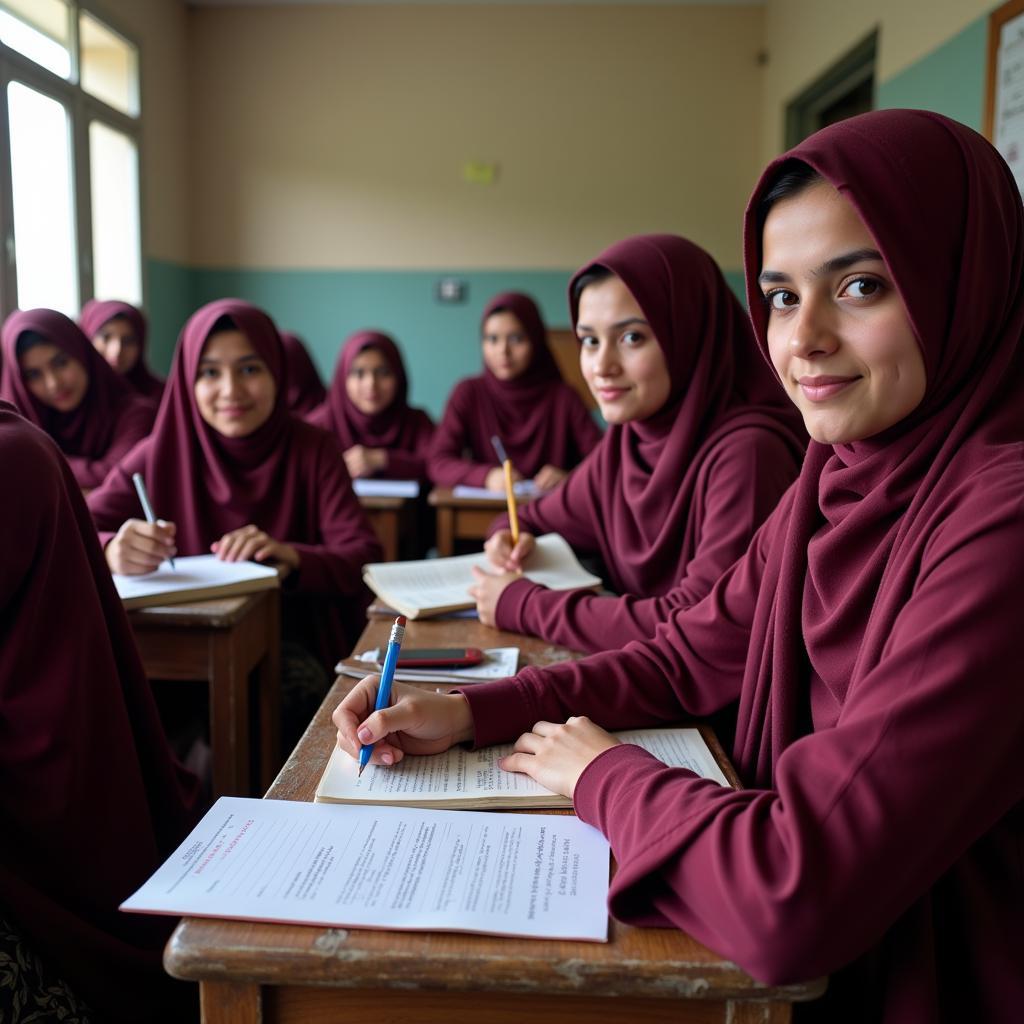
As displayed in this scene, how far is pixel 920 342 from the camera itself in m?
0.77

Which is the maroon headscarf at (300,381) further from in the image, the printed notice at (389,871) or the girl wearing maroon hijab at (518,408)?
the printed notice at (389,871)

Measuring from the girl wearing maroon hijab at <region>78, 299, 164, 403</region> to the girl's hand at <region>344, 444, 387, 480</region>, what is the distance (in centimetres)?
87

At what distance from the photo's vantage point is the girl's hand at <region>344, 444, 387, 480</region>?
3.64 m

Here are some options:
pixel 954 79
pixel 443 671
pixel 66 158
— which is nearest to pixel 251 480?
pixel 443 671

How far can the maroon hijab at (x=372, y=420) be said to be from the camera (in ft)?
13.6

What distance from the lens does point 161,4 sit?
5.75 m

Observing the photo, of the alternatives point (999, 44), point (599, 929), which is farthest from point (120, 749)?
point (999, 44)

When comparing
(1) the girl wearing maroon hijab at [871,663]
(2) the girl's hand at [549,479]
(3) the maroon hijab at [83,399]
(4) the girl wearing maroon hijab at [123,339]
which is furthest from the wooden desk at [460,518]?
(1) the girl wearing maroon hijab at [871,663]

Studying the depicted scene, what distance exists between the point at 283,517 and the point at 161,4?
4.93m

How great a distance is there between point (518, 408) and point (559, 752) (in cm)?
316

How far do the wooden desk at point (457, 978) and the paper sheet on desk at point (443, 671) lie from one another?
0.52m

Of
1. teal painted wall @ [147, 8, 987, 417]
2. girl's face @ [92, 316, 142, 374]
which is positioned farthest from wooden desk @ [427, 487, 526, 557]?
teal painted wall @ [147, 8, 987, 417]

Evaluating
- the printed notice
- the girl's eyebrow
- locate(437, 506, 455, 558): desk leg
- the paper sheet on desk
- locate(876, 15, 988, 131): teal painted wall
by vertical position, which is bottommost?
locate(437, 506, 455, 558): desk leg

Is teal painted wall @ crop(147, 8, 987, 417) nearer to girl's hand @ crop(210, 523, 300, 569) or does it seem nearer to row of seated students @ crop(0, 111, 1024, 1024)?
girl's hand @ crop(210, 523, 300, 569)
